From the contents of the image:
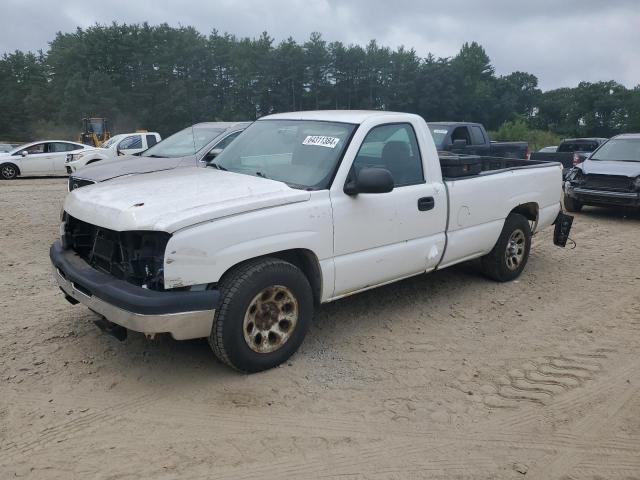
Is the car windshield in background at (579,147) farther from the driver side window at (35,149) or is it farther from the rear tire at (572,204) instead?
the driver side window at (35,149)

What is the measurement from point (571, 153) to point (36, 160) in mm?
16750

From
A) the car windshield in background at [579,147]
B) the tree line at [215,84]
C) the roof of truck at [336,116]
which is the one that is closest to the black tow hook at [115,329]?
the roof of truck at [336,116]

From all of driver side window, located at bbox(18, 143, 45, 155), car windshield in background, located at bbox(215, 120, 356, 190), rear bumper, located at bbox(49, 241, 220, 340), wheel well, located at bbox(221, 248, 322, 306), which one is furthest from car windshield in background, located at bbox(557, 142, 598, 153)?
rear bumper, located at bbox(49, 241, 220, 340)

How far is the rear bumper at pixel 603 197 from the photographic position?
10344 mm

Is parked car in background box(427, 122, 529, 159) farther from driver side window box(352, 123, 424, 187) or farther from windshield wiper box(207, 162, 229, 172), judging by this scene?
windshield wiper box(207, 162, 229, 172)

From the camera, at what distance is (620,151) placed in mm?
11570

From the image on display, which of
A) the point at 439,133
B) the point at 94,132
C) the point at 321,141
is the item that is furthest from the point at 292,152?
the point at 94,132

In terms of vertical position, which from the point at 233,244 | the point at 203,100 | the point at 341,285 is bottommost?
the point at 341,285

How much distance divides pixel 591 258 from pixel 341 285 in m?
4.81

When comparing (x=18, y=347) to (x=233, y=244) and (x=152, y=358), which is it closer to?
(x=152, y=358)

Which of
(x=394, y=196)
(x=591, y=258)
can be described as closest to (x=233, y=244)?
(x=394, y=196)

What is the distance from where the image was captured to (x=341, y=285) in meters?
4.34

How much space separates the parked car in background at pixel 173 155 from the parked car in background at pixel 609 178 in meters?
6.94

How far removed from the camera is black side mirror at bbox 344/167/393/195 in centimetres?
411
